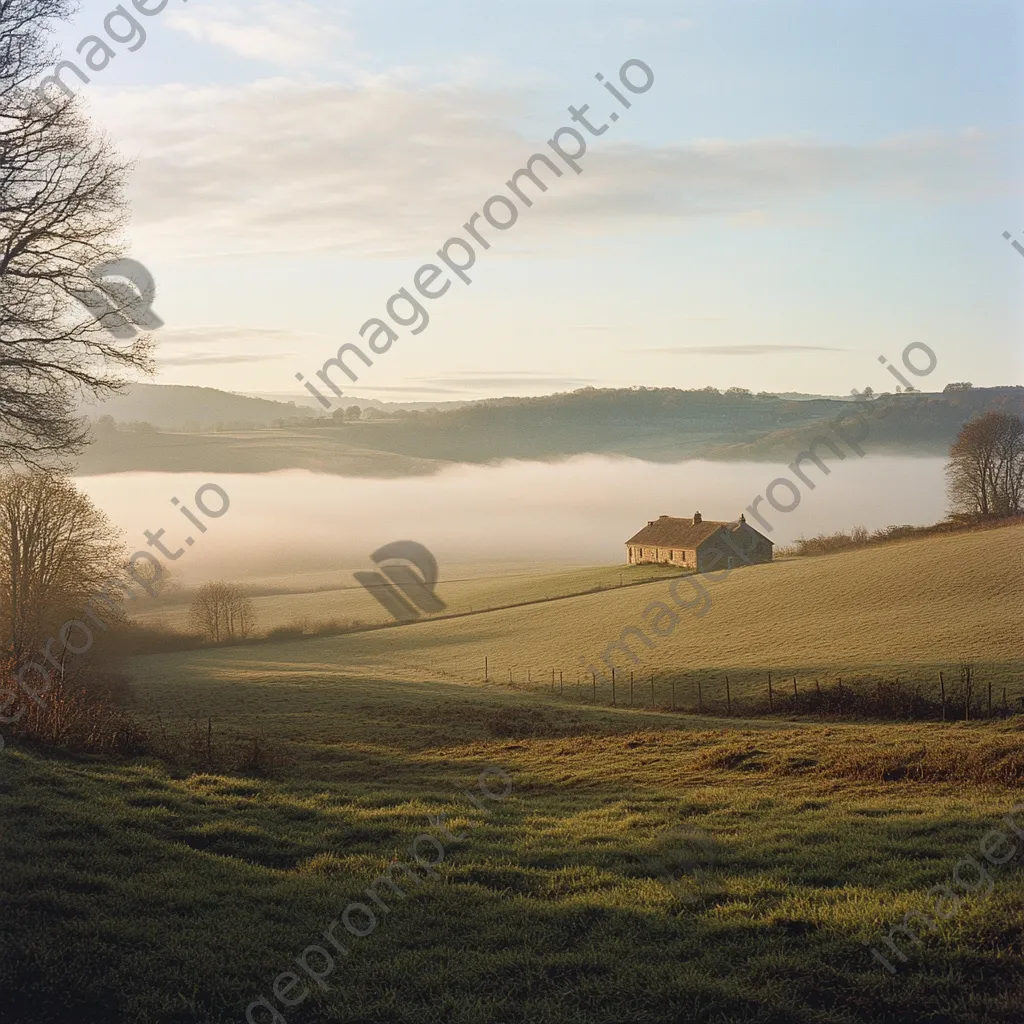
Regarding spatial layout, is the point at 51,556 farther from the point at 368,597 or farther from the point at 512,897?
the point at 368,597

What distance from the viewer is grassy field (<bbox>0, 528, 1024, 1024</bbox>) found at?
6.77 meters

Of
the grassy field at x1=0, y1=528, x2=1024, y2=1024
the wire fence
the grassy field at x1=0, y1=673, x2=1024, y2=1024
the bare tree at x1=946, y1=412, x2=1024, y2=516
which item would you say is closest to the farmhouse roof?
the bare tree at x1=946, y1=412, x2=1024, y2=516

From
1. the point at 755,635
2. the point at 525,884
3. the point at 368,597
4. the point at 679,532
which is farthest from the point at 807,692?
the point at 368,597

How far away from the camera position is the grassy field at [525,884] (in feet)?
22.2

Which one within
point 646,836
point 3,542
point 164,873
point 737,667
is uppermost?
point 3,542

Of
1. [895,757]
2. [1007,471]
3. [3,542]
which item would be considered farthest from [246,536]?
[895,757]

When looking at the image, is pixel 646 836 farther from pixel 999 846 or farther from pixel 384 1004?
pixel 384 1004

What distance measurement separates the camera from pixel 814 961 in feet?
23.3

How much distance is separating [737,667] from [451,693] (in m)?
13.9

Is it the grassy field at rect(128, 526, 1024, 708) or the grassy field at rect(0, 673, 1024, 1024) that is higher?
the grassy field at rect(0, 673, 1024, 1024)

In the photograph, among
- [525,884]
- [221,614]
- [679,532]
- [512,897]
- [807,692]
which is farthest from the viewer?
[679,532]

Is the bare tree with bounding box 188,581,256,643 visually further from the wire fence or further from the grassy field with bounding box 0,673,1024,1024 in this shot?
the grassy field with bounding box 0,673,1024,1024

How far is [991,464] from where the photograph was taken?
266 feet

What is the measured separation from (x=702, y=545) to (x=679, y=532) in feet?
18.6
